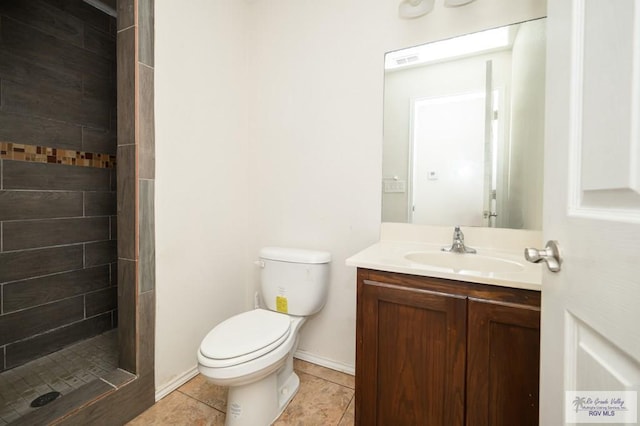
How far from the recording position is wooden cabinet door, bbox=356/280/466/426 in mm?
939

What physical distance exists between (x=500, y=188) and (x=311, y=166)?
3.39ft

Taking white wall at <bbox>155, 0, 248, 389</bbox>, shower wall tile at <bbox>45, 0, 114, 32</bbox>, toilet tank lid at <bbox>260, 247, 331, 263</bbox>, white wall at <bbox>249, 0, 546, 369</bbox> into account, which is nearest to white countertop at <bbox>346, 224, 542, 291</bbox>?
white wall at <bbox>249, 0, 546, 369</bbox>

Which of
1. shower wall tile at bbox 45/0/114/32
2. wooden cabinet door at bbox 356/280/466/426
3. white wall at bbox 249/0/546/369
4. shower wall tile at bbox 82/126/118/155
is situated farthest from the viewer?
shower wall tile at bbox 82/126/118/155

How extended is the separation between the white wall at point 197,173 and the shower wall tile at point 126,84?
0.11 metres

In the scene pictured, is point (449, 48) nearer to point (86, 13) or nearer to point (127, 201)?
point (127, 201)

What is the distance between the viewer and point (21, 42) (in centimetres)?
161

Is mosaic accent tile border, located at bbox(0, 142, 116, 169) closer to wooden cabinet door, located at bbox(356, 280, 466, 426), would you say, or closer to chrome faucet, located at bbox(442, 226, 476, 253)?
wooden cabinet door, located at bbox(356, 280, 466, 426)

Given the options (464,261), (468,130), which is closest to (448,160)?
(468,130)

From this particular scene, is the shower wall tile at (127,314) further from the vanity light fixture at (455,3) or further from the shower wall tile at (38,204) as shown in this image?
the vanity light fixture at (455,3)

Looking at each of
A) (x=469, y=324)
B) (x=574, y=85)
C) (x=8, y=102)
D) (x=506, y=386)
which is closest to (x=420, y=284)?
(x=469, y=324)

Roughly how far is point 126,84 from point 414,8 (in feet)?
4.87

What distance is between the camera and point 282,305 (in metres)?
1.57

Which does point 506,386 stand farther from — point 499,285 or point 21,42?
point 21,42

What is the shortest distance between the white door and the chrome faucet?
0.67 meters
